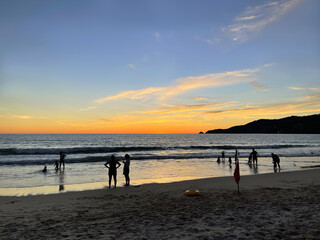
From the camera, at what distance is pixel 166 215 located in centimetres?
799

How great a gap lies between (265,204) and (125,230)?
18.3ft

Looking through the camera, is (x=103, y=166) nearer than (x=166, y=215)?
No

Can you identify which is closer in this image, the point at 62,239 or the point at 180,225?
the point at 62,239

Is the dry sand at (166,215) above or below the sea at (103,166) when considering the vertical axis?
above

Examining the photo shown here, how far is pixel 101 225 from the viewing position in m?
→ 7.04

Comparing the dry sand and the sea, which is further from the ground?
the dry sand

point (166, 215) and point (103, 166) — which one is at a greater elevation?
point (166, 215)

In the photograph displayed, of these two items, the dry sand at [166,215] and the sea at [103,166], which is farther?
the sea at [103,166]

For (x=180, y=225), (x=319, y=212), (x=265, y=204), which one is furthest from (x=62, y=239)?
(x=319, y=212)

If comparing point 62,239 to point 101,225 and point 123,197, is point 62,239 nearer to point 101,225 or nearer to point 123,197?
point 101,225

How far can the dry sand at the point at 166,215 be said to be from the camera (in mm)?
6211

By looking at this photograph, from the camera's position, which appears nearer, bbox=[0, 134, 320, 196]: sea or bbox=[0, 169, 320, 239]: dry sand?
bbox=[0, 169, 320, 239]: dry sand

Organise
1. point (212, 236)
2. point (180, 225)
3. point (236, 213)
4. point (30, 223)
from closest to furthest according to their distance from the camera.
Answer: point (212, 236) → point (180, 225) → point (30, 223) → point (236, 213)

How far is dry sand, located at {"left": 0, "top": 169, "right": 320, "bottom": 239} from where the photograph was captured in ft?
20.4
